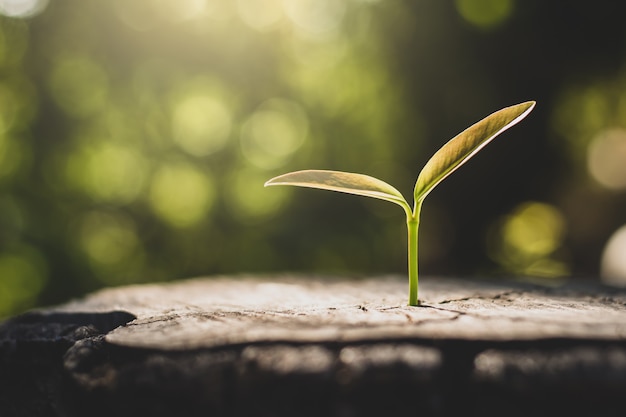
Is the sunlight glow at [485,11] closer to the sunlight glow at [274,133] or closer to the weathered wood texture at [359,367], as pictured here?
the sunlight glow at [274,133]

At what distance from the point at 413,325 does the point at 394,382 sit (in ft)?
0.38

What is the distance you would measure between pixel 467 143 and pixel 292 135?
7.79 m

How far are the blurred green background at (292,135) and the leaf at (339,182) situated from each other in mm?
3933

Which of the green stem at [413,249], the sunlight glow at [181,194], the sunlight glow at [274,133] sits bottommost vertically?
the green stem at [413,249]

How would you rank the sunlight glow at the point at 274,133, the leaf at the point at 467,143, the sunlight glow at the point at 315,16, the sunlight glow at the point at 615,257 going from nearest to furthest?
1. the leaf at the point at 467,143
2. the sunlight glow at the point at 615,257
3. the sunlight glow at the point at 315,16
4. the sunlight glow at the point at 274,133

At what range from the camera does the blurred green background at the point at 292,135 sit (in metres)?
4.84

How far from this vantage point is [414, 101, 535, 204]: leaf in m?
0.92

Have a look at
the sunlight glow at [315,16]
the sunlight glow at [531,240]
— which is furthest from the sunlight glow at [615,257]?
the sunlight glow at [315,16]

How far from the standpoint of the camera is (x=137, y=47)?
7.15 meters

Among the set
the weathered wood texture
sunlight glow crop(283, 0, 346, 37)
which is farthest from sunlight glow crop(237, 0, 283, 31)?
the weathered wood texture

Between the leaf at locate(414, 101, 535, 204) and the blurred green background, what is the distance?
3859 millimetres

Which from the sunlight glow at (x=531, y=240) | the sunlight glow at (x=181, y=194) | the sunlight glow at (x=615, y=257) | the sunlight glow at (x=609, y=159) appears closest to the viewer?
the sunlight glow at (x=615, y=257)

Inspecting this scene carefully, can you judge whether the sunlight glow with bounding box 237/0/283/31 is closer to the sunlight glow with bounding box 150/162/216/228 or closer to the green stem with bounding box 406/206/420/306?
the sunlight glow with bounding box 150/162/216/228

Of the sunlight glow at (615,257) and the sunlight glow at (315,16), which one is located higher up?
the sunlight glow at (315,16)
